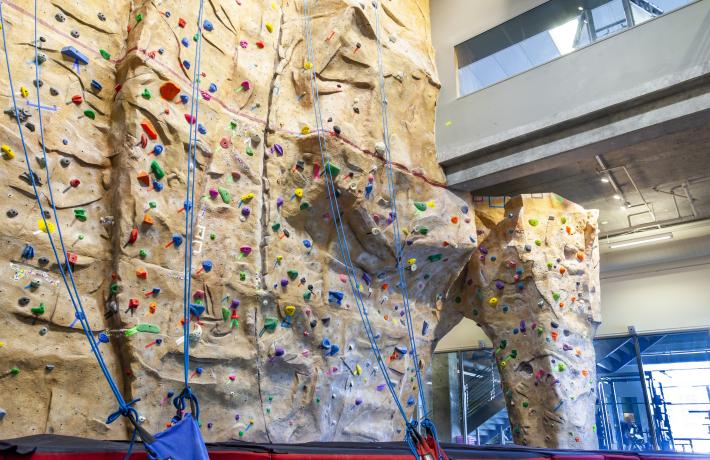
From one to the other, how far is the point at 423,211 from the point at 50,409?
11.2 ft

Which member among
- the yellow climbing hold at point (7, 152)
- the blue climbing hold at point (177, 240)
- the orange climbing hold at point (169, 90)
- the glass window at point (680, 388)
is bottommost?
the glass window at point (680, 388)

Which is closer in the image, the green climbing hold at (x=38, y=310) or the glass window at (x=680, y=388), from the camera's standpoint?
Result: the green climbing hold at (x=38, y=310)

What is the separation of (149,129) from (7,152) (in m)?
0.80

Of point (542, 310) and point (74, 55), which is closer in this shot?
point (74, 55)

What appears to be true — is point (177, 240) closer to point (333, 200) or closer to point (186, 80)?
point (186, 80)

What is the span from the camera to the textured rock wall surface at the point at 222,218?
304 centimetres

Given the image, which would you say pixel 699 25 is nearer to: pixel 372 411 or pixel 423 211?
pixel 423 211

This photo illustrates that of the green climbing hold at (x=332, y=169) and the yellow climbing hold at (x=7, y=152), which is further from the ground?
the green climbing hold at (x=332, y=169)

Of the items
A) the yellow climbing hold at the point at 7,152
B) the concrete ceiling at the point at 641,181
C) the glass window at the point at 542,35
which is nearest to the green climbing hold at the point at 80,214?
the yellow climbing hold at the point at 7,152

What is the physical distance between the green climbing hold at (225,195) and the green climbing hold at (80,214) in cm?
88

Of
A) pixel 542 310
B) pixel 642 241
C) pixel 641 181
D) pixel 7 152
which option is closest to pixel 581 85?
pixel 542 310

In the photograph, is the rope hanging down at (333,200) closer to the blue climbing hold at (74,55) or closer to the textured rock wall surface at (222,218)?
the textured rock wall surface at (222,218)

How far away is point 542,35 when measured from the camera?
17.8ft

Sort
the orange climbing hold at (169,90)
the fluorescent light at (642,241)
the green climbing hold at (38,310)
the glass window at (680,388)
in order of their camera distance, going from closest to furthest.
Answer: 1. the green climbing hold at (38,310)
2. the orange climbing hold at (169,90)
3. the glass window at (680,388)
4. the fluorescent light at (642,241)
